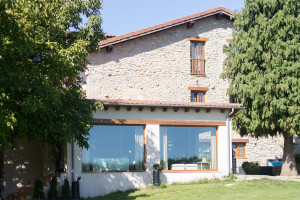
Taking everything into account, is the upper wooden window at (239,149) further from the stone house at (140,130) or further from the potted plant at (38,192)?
the potted plant at (38,192)

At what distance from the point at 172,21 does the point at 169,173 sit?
9374 mm

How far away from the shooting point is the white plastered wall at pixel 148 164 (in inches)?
640

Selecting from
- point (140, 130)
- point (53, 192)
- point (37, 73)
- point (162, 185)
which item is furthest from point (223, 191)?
point (37, 73)

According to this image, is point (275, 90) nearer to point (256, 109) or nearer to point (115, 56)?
point (256, 109)

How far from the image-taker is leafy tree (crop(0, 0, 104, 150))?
1081cm

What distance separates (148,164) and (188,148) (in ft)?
6.24

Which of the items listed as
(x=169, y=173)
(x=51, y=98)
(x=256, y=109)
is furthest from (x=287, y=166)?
(x=51, y=98)

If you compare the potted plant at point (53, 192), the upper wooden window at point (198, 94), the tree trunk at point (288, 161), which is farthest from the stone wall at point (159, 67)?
the potted plant at point (53, 192)

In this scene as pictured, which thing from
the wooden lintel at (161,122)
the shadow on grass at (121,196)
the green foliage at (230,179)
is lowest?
the shadow on grass at (121,196)

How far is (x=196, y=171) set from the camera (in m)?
17.7

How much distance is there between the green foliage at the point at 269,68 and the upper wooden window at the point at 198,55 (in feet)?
9.16

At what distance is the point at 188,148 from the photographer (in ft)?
58.8

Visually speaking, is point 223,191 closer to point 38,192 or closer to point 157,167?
point 157,167

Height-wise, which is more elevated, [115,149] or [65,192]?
[115,149]
